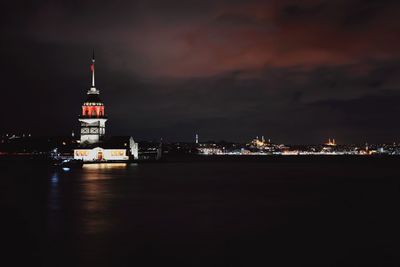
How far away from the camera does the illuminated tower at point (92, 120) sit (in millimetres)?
98188

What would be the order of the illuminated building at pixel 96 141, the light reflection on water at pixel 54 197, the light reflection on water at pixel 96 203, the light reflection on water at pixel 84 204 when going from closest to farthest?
the light reflection on water at pixel 96 203 → the light reflection on water at pixel 84 204 → the light reflection on water at pixel 54 197 → the illuminated building at pixel 96 141

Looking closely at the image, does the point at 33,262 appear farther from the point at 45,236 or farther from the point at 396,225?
the point at 396,225

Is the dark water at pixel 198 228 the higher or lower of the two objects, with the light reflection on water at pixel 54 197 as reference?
lower

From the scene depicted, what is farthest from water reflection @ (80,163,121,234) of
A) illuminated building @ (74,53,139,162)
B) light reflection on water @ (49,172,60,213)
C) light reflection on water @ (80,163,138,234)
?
illuminated building @ (74,53,139,162)

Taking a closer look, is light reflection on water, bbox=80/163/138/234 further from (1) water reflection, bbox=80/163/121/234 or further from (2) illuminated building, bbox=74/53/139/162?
(2) illuminated building, bbox=74/53/139/162

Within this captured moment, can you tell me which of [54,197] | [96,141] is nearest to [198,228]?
[54,197]

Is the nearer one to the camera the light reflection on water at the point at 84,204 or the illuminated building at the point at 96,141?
the light reflection on water at the point at 84,204

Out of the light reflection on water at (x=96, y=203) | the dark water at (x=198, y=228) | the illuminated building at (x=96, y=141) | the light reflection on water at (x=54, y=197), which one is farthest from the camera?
the illuminated building at (x=96, y=141)

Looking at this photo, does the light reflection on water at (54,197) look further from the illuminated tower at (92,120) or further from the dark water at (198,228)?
the illuminated tower at (92,120)

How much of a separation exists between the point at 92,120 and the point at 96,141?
4.00 meters

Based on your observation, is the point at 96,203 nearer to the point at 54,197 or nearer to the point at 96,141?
the point at 54,197

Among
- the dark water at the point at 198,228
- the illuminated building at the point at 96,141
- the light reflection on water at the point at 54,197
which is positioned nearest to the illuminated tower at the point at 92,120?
the illuminated building at the point at 96,141

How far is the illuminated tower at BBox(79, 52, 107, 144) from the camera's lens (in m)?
98.2

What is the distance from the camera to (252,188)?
48.8 metres
